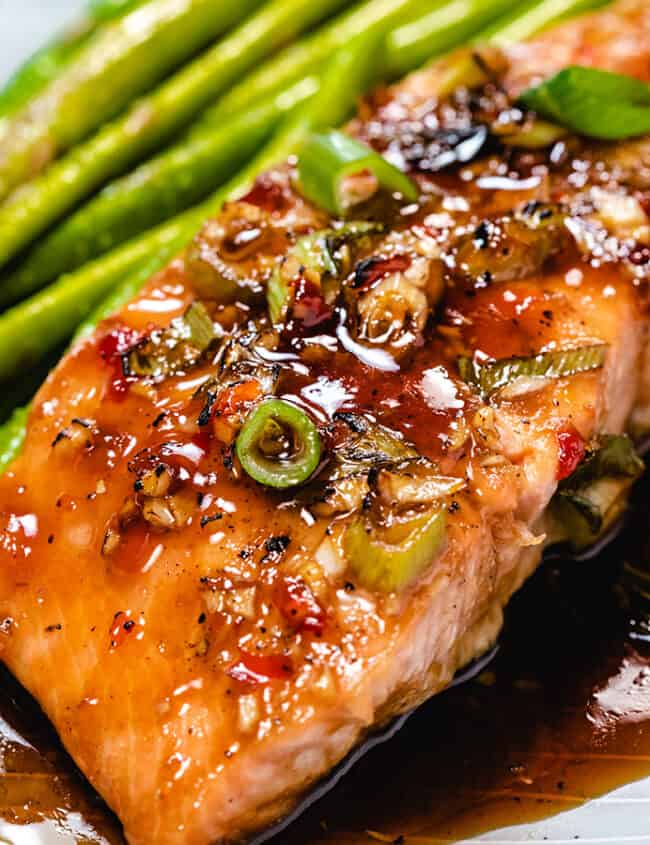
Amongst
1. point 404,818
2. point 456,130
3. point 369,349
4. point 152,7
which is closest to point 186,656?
point 404,818

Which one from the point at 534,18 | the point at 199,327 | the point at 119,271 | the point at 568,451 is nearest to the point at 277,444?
the point at 199,327

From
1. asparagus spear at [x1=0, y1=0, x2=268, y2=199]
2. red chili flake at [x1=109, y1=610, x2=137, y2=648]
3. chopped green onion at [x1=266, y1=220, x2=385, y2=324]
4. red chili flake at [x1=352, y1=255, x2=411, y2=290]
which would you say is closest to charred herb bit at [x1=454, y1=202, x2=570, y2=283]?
red chili flake at [x1=352, y1=255, x2=411, y2=290]

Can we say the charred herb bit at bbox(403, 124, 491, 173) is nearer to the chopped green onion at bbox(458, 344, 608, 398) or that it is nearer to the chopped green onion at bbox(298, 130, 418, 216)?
the chopped green onion at bbox(298, 130, 418, 216)

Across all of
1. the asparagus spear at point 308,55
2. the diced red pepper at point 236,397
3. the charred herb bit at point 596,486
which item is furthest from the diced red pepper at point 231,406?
the asparagus spear at point 308,55

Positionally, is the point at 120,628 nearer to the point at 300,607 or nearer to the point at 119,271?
the point at 300,607

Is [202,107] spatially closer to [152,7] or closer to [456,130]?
[152,7]
